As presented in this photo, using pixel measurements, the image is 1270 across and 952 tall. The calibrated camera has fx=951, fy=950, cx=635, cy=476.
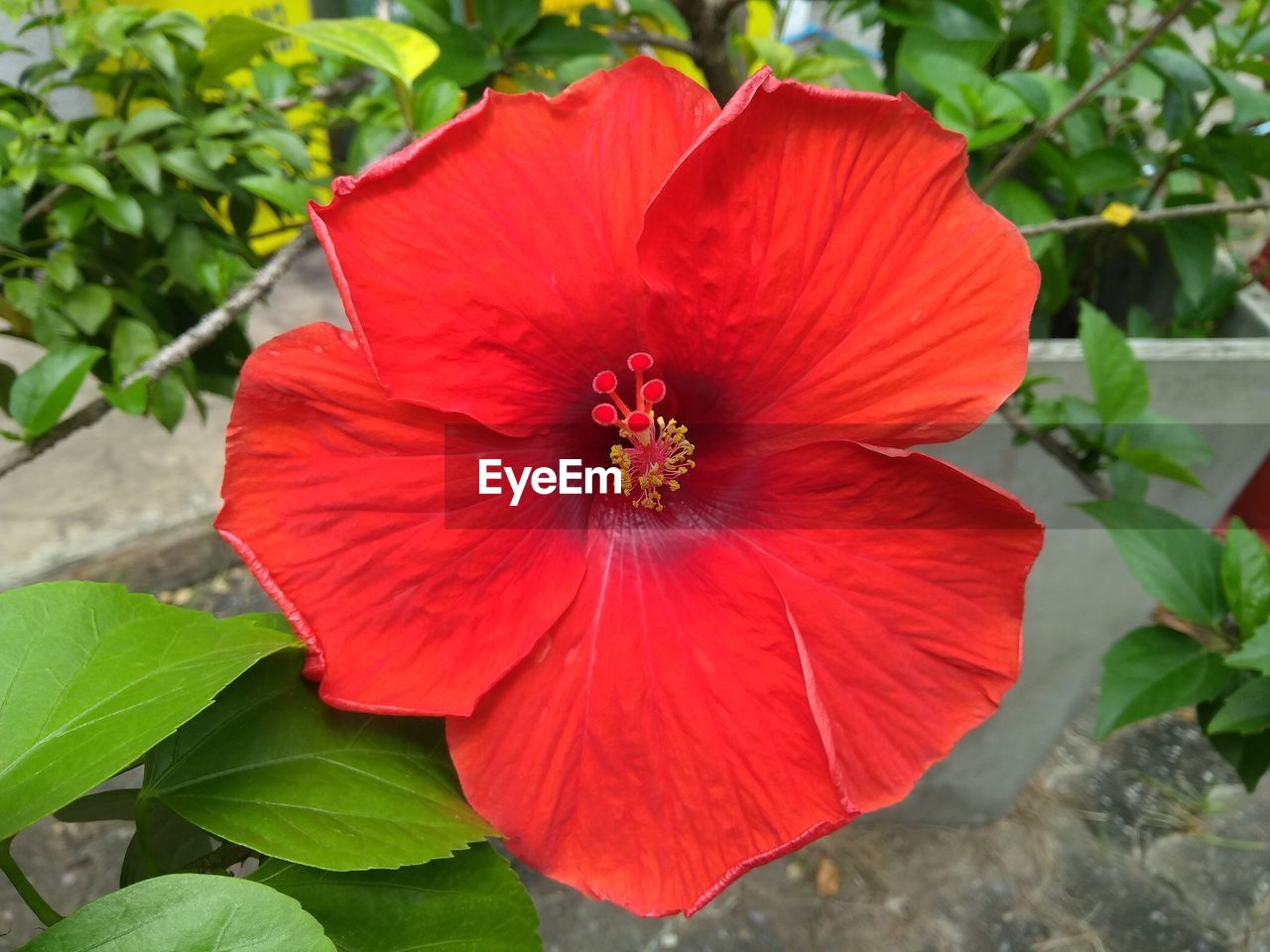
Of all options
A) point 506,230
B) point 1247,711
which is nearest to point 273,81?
point 506,230

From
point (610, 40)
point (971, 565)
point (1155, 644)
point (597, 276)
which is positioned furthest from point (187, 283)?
point (1155, 644)

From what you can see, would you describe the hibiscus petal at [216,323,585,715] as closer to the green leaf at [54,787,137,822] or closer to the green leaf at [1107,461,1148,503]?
the green leaf at [54,787,137,822]

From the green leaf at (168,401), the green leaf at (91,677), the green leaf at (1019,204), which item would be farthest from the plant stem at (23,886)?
the green leaf at (1019,204)

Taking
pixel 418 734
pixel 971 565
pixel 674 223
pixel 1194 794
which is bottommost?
pixel 1194 794

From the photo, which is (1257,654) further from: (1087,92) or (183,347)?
(183,347)

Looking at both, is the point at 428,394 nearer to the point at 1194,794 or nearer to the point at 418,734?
the point at 418,734

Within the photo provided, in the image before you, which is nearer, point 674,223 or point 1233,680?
point 674,223
